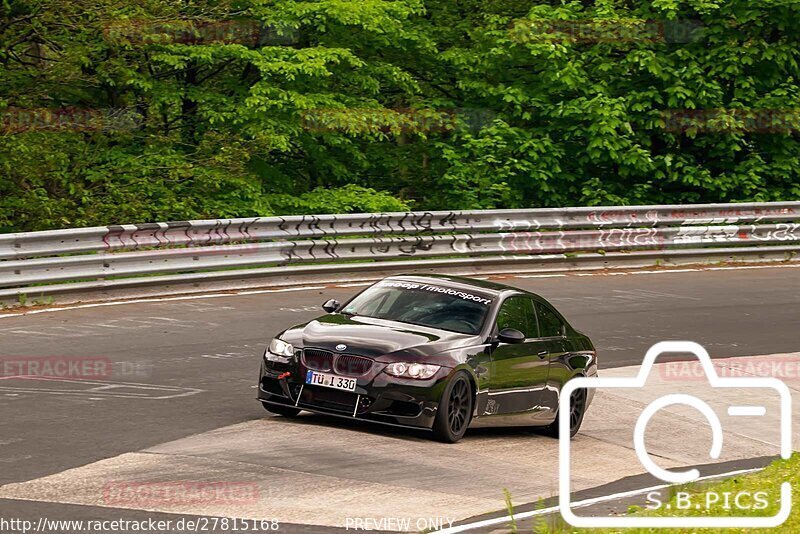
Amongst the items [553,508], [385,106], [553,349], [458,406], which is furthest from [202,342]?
[385,106]

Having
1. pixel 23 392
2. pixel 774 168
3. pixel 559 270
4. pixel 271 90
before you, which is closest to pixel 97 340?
pixel 23 392

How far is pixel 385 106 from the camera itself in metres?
29.5

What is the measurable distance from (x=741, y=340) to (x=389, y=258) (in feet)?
22.7

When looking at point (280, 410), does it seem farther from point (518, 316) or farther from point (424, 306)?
point (518, 316)

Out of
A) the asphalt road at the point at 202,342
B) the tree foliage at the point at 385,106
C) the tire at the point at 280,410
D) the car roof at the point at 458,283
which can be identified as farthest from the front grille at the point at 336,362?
the tree foliage at the point at 385,106

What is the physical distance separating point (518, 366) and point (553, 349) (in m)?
0.80

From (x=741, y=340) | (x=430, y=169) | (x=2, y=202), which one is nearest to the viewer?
(x=741, y=340)

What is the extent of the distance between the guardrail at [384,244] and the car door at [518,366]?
7.86 metres

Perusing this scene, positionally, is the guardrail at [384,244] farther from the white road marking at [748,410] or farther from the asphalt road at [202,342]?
the white road marking at [748,410]

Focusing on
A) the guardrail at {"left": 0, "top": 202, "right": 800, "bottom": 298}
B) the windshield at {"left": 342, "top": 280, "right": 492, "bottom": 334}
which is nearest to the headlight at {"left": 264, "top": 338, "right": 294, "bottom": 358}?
the windshield at {"left": 342, "top": 280, "right": 492, "bottom": 334}

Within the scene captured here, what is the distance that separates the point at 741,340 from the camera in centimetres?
1959

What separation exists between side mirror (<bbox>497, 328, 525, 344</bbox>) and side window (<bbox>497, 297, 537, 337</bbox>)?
0.25 m

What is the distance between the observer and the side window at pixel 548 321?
1391cm

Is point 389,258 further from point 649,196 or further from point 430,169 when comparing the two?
point 649,196
